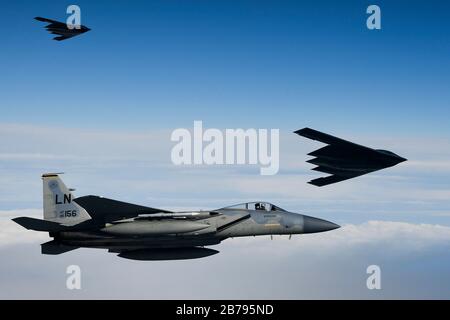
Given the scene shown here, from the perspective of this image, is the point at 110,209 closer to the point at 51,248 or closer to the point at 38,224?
the point at 38,224

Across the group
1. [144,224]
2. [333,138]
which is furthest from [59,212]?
[333,138]

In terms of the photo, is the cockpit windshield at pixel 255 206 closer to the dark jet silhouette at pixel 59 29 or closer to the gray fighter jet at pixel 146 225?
the gray fighter jet at pixel 146 225

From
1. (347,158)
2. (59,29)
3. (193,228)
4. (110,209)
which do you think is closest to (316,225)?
(347,158)

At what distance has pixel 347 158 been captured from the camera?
3019 cm

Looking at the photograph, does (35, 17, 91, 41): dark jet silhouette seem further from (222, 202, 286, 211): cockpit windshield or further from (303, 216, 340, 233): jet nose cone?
(303, 216, 340, 233): jet nose cone

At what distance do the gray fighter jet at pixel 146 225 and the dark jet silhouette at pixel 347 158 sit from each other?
4228 mm

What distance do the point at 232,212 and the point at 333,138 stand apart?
6.69m

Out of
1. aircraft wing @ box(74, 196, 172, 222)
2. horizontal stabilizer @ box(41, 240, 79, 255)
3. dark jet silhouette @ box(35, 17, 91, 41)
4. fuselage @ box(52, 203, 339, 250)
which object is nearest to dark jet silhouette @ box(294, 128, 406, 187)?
fuselage @ box(52, 203, 339, 250)

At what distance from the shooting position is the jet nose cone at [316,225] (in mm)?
26719

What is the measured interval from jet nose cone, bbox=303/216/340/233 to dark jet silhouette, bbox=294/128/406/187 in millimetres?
4099

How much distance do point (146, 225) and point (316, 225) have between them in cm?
860

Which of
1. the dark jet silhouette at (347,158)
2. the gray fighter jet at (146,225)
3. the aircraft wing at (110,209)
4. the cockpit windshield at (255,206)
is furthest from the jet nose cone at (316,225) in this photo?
the aircraft wing at (110,209)

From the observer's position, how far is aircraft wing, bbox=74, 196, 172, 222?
23.6 metres

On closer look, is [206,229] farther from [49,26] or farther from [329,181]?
[49,26]
